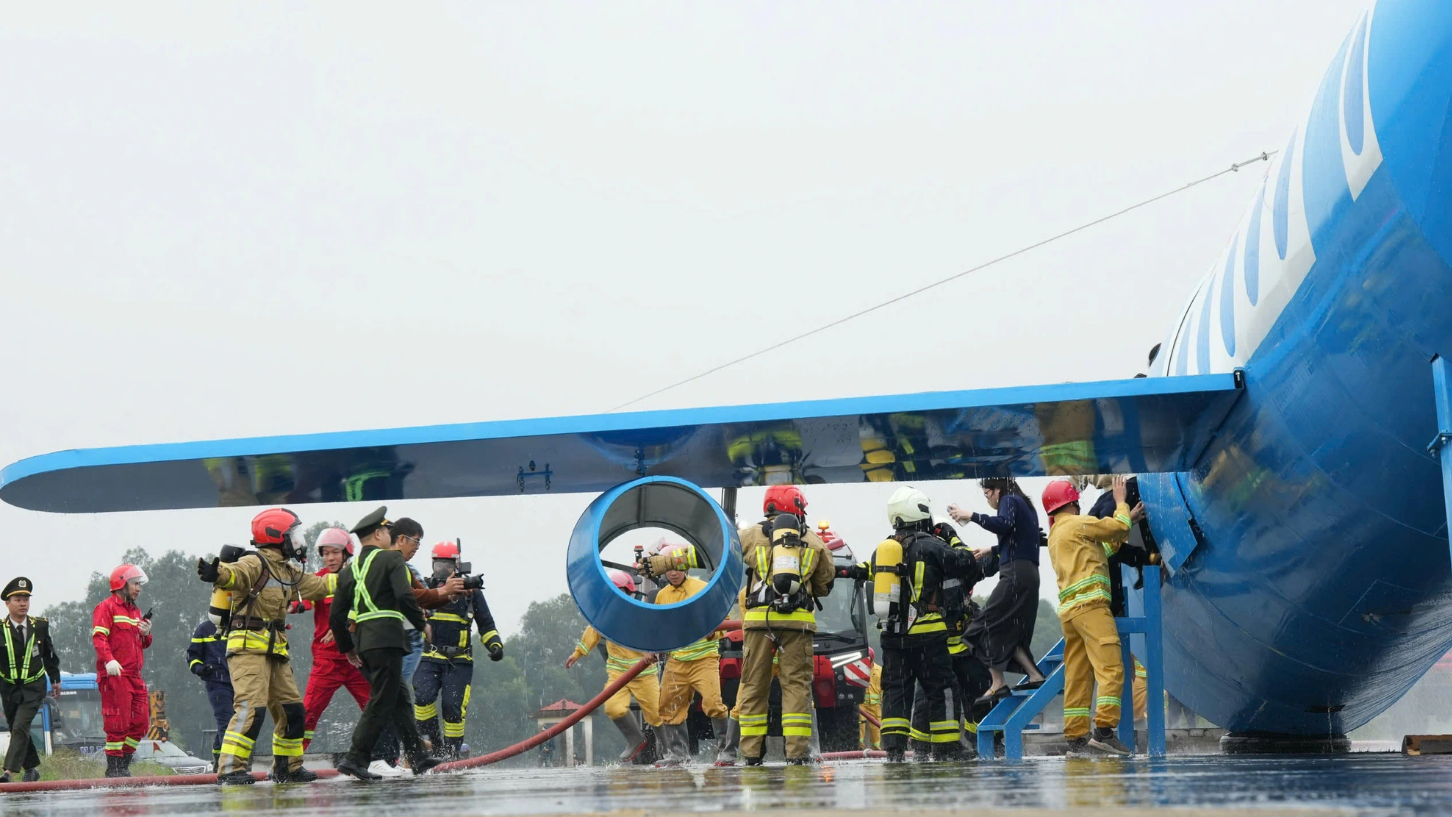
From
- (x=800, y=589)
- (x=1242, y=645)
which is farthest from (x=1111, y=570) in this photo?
(x=800, y=589)

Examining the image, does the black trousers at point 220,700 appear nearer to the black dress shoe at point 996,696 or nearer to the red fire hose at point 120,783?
the red fire hose at point 120,783

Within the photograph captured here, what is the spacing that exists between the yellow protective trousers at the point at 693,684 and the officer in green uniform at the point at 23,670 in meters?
5.57

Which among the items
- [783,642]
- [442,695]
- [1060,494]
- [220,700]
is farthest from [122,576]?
[1060,494]

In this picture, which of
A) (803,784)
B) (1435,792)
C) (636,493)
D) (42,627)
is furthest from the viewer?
(42,627)

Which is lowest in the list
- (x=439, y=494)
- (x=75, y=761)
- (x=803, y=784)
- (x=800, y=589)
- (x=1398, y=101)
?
(x=75, y=761)

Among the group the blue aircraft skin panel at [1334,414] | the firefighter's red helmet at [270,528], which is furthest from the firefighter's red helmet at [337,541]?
the blue aircraft skin panel at [1334,414]

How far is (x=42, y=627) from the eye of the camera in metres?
13.3

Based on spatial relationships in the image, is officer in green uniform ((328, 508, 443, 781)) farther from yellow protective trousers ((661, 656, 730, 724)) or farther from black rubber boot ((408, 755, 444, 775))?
yellow protective trousers ((661, 656, 730, 724))

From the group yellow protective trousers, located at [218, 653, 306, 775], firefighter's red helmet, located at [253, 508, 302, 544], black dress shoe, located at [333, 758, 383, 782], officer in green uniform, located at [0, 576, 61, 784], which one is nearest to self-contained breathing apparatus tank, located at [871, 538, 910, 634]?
black dress shoe, located at [333, 758, 383, 782]

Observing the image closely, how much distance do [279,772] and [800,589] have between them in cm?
370

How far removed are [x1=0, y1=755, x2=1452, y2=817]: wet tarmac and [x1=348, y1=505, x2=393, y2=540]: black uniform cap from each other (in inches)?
90.4

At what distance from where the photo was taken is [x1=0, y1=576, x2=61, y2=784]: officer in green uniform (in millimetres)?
13000

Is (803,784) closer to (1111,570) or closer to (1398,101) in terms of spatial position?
(1398,101)

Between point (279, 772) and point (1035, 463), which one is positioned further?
point (279, 772)
